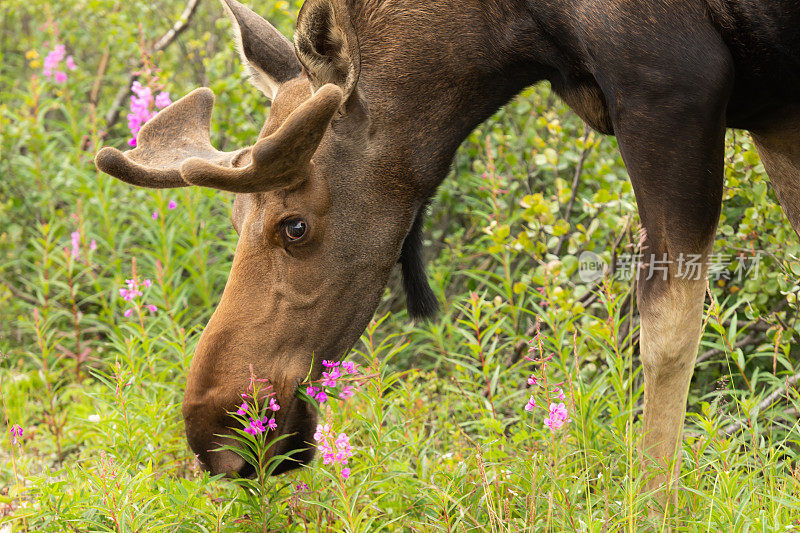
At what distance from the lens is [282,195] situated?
3.03m

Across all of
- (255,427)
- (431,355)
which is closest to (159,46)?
(431,355)

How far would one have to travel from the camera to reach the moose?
9.04ft

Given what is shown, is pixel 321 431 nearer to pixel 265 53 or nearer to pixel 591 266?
pixel 265 53

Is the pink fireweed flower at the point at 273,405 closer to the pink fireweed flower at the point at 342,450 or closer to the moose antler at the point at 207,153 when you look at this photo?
the pink fireweed flower at the point at 342,450

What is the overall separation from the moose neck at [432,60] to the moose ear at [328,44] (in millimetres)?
155

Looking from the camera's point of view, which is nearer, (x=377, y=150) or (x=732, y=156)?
(x=377, y=150)

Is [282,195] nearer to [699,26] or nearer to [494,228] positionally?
[699,26]

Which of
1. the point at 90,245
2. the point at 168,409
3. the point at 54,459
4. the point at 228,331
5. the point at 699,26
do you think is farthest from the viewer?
the point at 90,245

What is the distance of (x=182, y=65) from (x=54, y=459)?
4983mm

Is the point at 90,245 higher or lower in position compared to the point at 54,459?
higher

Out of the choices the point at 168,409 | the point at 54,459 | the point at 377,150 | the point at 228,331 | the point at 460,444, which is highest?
the point at 377,150

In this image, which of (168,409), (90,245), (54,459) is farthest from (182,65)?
(168,409)

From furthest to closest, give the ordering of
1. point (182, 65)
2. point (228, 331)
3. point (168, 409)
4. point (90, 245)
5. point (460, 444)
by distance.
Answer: point (182, 65)
point (90, 245)
point (460, 444)
point (168, 409)
point (228, 331)

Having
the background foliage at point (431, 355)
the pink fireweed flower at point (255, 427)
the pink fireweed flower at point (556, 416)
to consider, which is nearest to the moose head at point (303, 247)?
the pink fireweed flower at point (255, 427)
